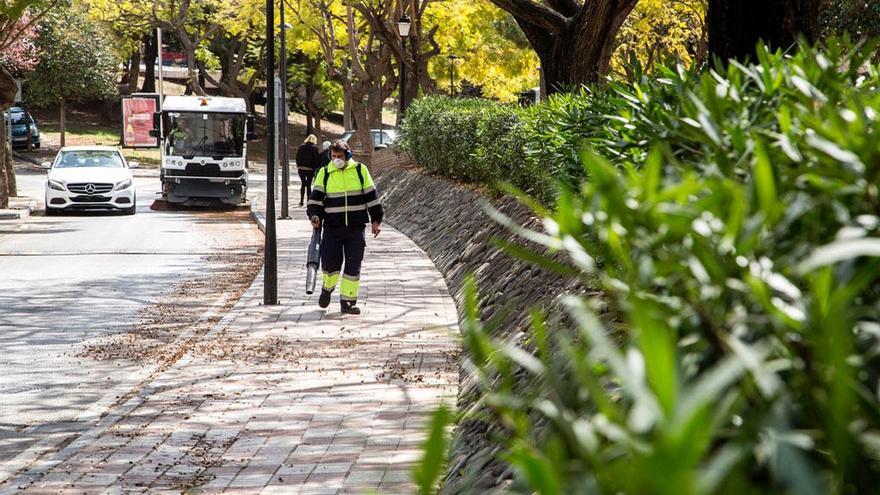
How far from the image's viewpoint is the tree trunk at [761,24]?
31.8 ft

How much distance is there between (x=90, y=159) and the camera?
3447 centimetres

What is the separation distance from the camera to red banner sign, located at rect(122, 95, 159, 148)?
53562 mm

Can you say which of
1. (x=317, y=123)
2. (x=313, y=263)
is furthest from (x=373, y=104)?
(x=313, y=263)

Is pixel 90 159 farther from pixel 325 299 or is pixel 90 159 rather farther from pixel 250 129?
pixel 325 299

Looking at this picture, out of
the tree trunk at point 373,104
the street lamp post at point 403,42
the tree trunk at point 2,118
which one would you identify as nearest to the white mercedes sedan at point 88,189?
the tree trunk at point 2,118

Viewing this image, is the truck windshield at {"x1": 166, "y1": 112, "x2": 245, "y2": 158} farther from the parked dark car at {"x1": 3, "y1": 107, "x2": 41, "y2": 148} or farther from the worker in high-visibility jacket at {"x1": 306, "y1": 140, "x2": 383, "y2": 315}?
the parked dark car at {"x1": 3, "y1": 107, "x2": 41, "y2": 148}

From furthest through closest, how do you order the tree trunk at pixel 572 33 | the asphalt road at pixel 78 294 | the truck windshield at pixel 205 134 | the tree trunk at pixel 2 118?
the truck windshield at pixel 205 134
the tree trunk at pixel 2 118
the tree trunk at pixel 572 33
the asphalt road at pixel 78 294

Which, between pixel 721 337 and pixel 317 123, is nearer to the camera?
pixel 721 337

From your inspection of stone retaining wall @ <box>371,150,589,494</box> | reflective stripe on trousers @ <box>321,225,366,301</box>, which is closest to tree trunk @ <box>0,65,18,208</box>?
stone retaining wall @ <box>371,150,589,494</box>

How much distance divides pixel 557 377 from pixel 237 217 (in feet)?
104

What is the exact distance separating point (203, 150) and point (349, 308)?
21816mm

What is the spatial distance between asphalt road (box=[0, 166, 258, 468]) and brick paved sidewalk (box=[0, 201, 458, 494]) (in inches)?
23.3

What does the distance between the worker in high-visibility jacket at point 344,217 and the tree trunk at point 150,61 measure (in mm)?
63702

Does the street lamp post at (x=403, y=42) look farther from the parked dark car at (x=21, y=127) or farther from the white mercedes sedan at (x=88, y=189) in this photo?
the parked dark car at (x=21, y=127)
